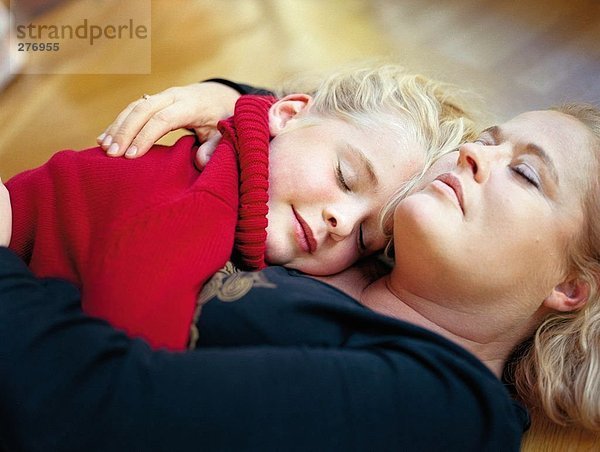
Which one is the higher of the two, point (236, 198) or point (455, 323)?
point (236, 198)

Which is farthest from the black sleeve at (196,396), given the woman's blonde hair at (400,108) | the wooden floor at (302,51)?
the wooden floor at (302,51)

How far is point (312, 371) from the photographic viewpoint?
28.5 inches

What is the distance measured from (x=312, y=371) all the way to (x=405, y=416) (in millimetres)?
113

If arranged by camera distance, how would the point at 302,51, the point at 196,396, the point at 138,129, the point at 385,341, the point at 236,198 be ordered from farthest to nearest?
the point at 302,51 < the point at 138,129 < the point at 236,198 < the point at 385,341 < the point at 196,396

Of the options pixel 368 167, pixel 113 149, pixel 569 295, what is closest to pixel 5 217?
pixel 113 149

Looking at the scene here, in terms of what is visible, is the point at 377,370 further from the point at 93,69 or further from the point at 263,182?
the point at 93,69

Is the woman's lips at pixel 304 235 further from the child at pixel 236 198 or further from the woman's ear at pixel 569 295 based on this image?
the woman's ear at pixel 569 295

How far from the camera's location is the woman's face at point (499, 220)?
866 mm

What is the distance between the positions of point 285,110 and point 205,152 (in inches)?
6.8

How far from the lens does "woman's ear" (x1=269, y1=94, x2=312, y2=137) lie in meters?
1.07

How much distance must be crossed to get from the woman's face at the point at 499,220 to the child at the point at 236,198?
0.12 meters

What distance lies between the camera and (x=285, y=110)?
3.63ft

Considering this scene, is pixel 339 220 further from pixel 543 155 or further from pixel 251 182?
pixel 543 155

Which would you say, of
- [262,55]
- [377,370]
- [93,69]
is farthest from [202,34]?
[377,370]
